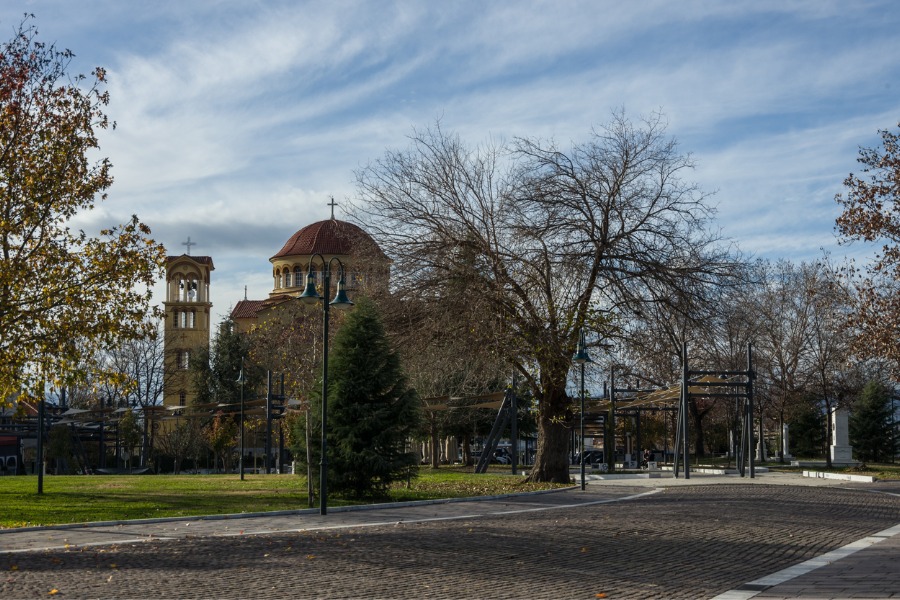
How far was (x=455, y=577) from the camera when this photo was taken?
10.6 metres

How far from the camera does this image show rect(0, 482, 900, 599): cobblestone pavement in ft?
32.2

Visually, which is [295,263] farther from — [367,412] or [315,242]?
[367,412]

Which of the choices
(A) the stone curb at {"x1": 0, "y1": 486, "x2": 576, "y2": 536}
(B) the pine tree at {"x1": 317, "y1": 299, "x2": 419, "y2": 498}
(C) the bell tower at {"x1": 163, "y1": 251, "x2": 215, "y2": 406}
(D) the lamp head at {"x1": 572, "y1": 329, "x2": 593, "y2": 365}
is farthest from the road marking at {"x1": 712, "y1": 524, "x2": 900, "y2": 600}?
(C) the bell tower at {"x1": 163, "y1": 251, "x2": 215, "y2": 406}

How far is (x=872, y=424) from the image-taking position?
5350cm

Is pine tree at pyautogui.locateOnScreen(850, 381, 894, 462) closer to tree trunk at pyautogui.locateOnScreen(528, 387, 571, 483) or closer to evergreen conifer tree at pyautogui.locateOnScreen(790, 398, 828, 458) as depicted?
evergreen conifer tree at pyautogui.locateOnScreen(790, 398, 828, 458)

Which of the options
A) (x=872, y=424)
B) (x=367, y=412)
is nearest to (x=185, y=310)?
(x=872, y=424)

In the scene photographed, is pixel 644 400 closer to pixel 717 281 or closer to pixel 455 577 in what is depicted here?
pixel 717 281

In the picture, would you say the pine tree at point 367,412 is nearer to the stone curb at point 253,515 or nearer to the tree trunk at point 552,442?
the stone curb at point 253,515

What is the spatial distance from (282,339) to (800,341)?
1037 inches

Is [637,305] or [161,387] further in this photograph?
[161,387]

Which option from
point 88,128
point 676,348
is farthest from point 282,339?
point 88,128

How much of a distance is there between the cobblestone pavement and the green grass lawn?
222 centimetres

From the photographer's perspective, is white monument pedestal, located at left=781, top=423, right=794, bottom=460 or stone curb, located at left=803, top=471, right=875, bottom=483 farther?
white monument pedestal, located at left=781, top=423, right=794, bottom=460

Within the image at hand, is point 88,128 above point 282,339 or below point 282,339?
above
